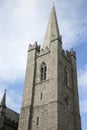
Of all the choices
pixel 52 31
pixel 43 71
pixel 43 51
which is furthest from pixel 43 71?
pixel 52 31

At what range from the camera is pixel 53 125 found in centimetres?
3152

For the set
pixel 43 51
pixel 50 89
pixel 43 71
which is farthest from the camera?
pixel 43 51

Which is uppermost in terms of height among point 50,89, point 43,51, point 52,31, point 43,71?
point 52,31

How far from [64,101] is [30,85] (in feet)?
22.1

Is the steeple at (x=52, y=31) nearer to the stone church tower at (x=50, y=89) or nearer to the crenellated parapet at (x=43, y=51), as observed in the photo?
the stone church tower at (x=50, y=89)

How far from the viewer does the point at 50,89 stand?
1410 inches

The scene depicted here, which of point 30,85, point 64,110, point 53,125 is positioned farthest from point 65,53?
point 53,125

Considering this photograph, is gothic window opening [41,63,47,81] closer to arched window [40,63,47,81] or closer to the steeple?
arched window [40,63,47,81]

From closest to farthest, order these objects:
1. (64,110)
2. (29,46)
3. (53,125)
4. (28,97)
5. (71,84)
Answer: (53,125), (64,110), (28,97), (71,84), (29,46)

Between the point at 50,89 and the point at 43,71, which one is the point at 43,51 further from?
the point at 50,89

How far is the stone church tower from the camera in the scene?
110 ft

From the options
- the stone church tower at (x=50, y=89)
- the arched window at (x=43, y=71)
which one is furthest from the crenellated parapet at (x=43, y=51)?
the arched window at (x=43, y=71)

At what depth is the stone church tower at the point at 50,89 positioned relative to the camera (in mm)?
33572

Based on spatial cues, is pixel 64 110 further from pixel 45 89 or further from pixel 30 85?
pixel 30 85
